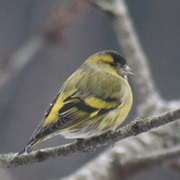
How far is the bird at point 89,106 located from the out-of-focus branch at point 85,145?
12cm

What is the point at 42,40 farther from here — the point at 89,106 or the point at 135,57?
the point at 135,57

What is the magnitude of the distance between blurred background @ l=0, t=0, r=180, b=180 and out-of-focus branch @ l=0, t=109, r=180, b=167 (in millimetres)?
4997

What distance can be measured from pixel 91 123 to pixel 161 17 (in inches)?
270

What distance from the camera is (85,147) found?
10.3 ft

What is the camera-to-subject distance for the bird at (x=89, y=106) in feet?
11.0

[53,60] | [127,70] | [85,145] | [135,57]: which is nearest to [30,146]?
[85,145]

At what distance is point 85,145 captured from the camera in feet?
10.3

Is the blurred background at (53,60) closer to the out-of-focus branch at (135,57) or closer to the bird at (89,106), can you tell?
the out-of-focus branch at (135,57)

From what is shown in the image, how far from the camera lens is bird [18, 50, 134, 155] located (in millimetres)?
3359

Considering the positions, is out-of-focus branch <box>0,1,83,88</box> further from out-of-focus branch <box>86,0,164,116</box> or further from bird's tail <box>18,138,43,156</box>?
out-of-focus branch <box>86,0,164,116</box>

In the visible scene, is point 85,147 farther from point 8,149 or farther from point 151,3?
point 151,3

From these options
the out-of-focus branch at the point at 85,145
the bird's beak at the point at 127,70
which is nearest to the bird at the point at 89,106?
the bird's beak at the point at 127,70

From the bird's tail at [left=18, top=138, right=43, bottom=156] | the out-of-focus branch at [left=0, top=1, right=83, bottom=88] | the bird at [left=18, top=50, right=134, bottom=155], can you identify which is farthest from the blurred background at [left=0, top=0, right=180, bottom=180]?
the bird's tail at [left=18, top=138, right=43, bottom=156]

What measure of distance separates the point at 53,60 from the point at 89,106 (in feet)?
20.6
